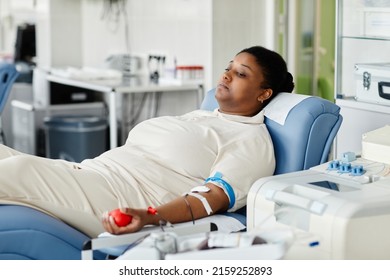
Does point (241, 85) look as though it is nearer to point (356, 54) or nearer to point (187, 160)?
point (187, 160)

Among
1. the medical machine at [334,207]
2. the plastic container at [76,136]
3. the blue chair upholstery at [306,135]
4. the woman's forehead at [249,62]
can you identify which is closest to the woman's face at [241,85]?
the woman's forehead at [249,62]

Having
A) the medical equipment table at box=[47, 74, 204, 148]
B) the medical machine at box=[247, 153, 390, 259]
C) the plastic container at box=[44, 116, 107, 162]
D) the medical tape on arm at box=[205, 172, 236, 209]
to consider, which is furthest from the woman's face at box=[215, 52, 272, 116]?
the plastic container at box=[44, 116, 107, 162]

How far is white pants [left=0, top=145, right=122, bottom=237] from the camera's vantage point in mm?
2436

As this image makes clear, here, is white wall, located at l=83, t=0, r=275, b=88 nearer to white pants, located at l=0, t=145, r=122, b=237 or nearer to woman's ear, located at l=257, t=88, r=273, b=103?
woman's ear, located at l=257, t=88, r=273, b=103

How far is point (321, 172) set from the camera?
2285mm

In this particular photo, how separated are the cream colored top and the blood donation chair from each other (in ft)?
0.23

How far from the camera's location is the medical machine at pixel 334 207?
1912 millimetres

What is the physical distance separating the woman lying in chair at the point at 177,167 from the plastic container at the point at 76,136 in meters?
2.10

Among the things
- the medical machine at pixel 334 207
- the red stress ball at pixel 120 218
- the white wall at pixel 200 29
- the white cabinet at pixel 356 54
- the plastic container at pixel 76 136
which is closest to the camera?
the medical machine at pixel 334 207

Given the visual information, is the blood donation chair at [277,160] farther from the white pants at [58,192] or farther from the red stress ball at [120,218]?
the red stress ball at [120,218]

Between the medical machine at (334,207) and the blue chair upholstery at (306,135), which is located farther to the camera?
the blue chair upholstery at (306,135)

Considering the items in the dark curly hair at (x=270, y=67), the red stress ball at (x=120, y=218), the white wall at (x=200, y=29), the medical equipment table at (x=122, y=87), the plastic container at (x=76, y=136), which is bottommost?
the plastic container at (x=76, y=136)
